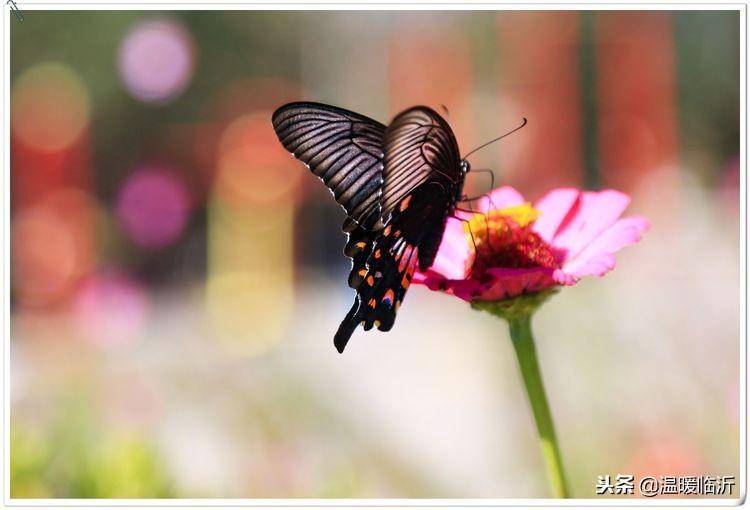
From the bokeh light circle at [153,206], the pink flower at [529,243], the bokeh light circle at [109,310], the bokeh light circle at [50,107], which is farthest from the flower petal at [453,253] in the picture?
the bokeh light circle at [153,206]

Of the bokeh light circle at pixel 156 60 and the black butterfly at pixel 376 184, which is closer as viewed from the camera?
the black butterfly at pixel 376 184

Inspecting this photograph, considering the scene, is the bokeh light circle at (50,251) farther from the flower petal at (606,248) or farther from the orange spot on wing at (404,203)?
the flower petal at (606,248)

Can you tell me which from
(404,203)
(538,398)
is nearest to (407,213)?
(404,203)

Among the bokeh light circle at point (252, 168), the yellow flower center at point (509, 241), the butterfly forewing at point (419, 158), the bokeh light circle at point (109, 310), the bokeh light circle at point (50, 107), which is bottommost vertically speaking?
the bokeh light circle at point (109, 310)

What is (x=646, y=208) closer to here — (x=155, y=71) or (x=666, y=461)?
(x=666, y=461)

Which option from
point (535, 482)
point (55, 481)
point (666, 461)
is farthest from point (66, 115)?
point (666, 461)

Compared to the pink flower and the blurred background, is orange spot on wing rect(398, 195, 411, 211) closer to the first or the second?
the pink flower
